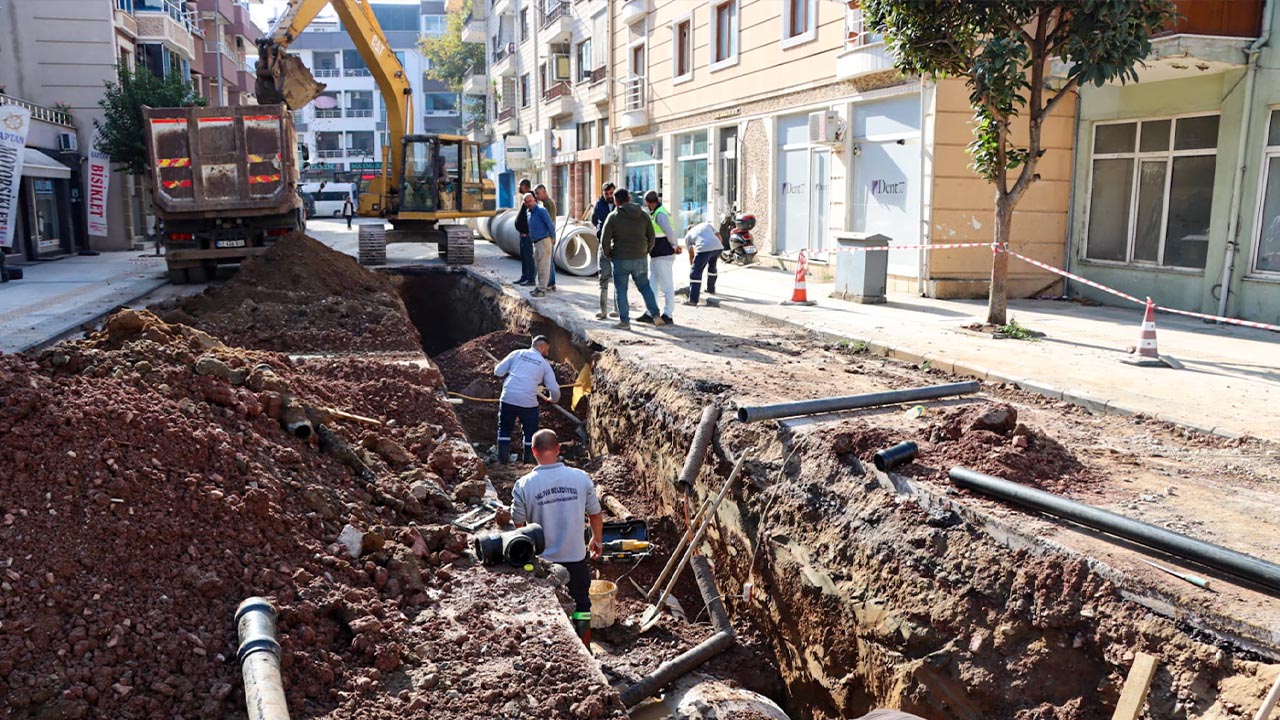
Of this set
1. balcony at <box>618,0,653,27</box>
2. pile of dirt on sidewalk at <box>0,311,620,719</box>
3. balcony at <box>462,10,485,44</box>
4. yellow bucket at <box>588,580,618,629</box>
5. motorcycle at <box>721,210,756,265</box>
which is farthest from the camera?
balcony at <box>462,10,485,44</box>

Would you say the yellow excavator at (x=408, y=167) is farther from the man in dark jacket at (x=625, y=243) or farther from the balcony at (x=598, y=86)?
the balcony at (x=598, y=86)

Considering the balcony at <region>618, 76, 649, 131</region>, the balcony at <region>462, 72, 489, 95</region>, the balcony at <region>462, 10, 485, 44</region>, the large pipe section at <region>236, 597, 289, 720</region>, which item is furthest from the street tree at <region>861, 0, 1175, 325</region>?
the balcony at <region>462, 10, 485, 44</region>

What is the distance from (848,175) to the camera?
17609mm

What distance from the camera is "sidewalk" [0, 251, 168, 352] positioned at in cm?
1151

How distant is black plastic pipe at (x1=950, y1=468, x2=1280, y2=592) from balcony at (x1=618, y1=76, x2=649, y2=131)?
23816 mm

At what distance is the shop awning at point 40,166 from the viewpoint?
22.7 meters

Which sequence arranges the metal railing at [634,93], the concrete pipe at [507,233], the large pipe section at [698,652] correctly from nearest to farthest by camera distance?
1. the large pipe section at [698,652]
2. the concrete pipe at [507,233]
3. the metal railing at [634,93]

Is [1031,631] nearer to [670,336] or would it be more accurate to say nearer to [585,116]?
[670,336]

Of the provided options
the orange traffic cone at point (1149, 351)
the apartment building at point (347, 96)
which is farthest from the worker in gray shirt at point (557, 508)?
the apartment building at point (347, 96)

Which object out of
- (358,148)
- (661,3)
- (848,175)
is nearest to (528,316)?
(848,175)

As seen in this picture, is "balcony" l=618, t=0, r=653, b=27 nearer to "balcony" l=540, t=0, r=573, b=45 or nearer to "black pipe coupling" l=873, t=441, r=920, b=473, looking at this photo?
"balcony" l=540, t=0, r=573, b=45

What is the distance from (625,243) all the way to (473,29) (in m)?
45.3

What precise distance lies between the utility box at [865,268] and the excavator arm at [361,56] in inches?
396

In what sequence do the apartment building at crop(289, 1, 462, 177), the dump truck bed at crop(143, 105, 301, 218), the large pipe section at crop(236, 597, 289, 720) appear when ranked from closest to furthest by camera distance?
the large pipe section at crop(236, 597, 289, 720) < the dump truck bed at crop(143, 105, 301, 218) < the apartment building at crop(289, 1, 462, 177)
